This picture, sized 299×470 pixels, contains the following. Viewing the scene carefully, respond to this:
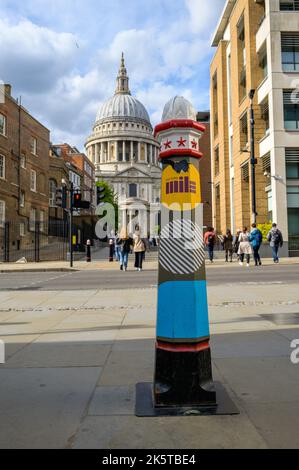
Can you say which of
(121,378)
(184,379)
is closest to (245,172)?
(121,378)

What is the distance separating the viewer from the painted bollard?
9.97 ft

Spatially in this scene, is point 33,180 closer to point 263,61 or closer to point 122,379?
point 263,61

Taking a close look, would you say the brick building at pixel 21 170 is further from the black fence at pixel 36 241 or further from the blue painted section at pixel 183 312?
the blue painted section at pixel 183 312

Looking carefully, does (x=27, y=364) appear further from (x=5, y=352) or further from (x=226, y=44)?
(x=226, y=44)

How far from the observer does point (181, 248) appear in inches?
126

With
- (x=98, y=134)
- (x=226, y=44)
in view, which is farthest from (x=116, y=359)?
(x=98, y=134)

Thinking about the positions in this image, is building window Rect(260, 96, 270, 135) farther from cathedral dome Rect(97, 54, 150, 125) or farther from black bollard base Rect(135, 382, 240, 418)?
cathedral dome Rect(97, 54, 150, 125)

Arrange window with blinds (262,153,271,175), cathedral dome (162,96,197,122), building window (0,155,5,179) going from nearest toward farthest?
cathedral dome (162,96,197,122), window with blinds (262,153,271,175), building window (0,155,5,179)

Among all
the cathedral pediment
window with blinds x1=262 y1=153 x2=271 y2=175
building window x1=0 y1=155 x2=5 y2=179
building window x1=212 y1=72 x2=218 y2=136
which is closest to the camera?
window with blinds x1=262 y1=153 x2=271 y2=175

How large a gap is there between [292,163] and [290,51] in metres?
7.63

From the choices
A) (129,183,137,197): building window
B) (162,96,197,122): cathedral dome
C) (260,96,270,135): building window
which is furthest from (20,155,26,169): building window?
(129,183,137,197): building window

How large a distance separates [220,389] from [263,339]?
2.06m

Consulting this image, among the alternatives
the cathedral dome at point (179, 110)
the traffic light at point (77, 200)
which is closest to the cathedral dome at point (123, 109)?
the traffic light at point (77, 200)

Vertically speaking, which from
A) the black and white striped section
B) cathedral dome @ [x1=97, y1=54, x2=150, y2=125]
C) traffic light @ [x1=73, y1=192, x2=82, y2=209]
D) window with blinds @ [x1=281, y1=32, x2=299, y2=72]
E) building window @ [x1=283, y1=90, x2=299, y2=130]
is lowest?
the black and white striped section
